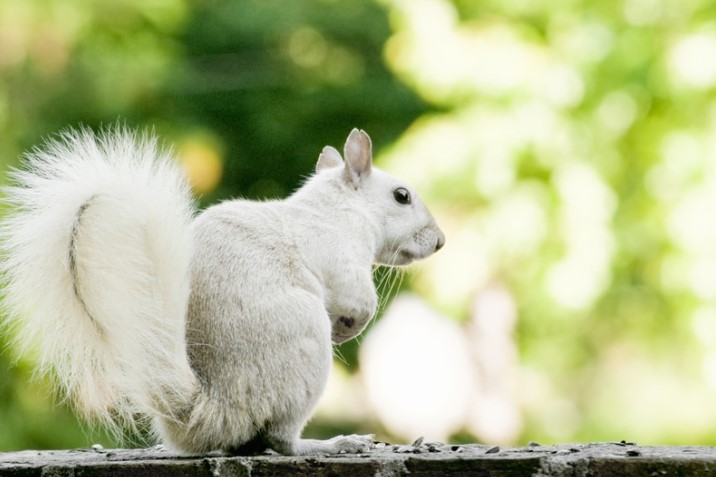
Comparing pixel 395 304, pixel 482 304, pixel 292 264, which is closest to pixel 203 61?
pixel 395 304

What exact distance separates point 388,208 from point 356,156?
160 mm

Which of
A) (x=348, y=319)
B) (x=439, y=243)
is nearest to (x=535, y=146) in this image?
(x=439, y=243)

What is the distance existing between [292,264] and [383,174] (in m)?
0.62

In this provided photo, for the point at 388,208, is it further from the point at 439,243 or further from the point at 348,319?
the point at 348,319

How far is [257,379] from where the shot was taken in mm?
2508

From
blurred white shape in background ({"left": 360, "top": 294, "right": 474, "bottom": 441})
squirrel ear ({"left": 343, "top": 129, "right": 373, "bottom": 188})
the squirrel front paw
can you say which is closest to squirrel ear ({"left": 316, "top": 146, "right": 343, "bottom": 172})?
squirrel ear ({"left": 343, "top": 129, "right": 373, "bottom": 188})

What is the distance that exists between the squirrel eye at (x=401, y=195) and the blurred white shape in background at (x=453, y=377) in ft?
10.6

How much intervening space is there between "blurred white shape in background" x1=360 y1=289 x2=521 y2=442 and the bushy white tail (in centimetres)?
396

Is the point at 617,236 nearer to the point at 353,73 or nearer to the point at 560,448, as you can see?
the point at 353,73

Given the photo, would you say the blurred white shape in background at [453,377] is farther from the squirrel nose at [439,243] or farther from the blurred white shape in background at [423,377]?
the squirrel nose at [439,243]

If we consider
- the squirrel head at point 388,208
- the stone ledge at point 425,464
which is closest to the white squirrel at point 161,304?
the stone ledge at point 425,464

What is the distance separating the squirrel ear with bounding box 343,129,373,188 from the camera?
305 centimetres

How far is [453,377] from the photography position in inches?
259

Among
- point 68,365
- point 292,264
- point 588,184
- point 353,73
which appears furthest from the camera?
point 353,73
